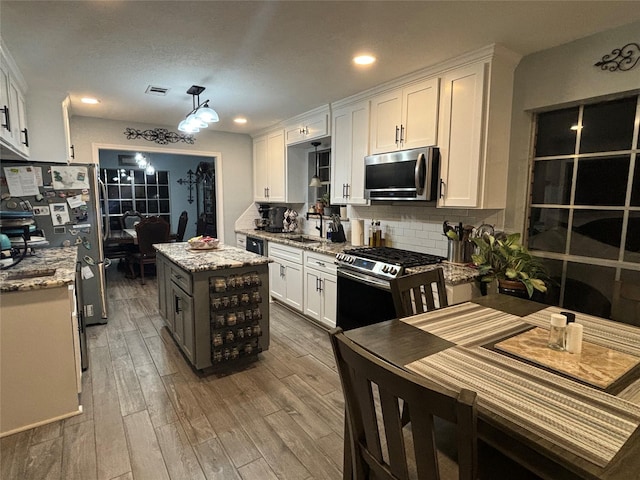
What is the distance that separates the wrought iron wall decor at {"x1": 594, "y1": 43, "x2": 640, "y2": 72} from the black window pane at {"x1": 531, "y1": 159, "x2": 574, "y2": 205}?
1.89ft

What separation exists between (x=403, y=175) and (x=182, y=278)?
76.2 inches

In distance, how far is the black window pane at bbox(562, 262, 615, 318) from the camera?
7.39ft

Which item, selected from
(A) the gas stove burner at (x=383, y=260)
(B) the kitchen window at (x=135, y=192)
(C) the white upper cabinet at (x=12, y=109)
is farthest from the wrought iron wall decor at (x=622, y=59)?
(B) the kitchen window at (x=135, y=192)

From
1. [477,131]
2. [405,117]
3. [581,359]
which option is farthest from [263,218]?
[581,359]

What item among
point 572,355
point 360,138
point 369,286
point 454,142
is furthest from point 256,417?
point 360,138

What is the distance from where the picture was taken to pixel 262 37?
2.21m

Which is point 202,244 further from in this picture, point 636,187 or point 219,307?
point 636,187

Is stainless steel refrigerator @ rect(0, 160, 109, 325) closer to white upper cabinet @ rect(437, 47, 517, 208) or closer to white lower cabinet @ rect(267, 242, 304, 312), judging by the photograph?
white lower cabinet @ rect(267, 242, 304, 312)

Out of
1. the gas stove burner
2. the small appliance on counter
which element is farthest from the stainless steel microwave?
the small appliance on counter

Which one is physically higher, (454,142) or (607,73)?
(607,73)

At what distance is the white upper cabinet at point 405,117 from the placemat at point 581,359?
1813 millimetres

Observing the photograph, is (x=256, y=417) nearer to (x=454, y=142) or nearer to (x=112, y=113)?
(x=454, y=142)

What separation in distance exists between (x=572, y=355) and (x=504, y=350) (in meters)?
0.22

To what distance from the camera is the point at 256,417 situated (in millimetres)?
2168
